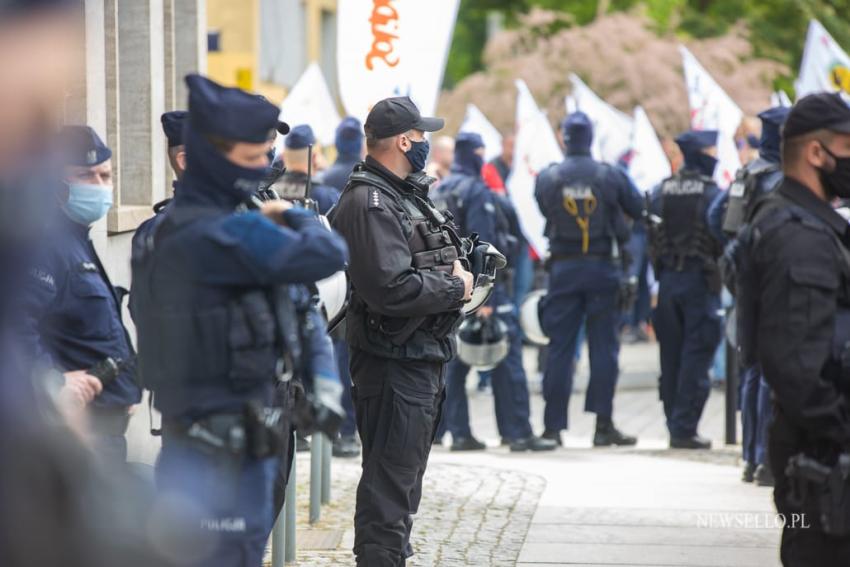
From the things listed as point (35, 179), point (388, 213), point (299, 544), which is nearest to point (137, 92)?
point (299, 544)

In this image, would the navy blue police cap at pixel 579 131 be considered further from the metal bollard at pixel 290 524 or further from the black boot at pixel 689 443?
the metal bollard at pixel 290 524

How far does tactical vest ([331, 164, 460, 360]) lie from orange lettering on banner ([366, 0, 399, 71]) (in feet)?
9.39

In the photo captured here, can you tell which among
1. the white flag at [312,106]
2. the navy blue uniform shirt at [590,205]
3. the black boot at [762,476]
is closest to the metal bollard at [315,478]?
the black boot at [762,476]

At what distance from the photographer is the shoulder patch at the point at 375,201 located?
6.40 m

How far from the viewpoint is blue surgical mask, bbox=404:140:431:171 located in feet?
22.0

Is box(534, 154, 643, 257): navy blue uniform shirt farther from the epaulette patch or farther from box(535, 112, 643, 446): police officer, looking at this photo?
the epaulette patch

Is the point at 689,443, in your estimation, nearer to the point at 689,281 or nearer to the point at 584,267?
the point at 689,281

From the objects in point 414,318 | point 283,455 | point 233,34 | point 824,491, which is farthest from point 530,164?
point 233,34

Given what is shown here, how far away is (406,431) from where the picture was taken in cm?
639

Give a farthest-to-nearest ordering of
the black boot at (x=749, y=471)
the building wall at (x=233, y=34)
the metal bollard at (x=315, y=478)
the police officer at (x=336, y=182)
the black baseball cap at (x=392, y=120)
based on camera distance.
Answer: the building wall at (x=233, y=34)
the police officer at (x=336, y=182)
the black boot at (x=749, y=471)
the metal bollard at (x=315, y=478)
the black baseball cap at (x=392, y=120)

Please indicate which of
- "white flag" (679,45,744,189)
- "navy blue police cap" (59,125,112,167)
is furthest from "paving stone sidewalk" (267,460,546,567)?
"white flag" (679,45,744,189)

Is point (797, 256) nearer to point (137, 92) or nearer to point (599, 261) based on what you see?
point (137, 92)

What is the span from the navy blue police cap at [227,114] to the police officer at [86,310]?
1.24 meters

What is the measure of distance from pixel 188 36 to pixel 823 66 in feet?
16.3
